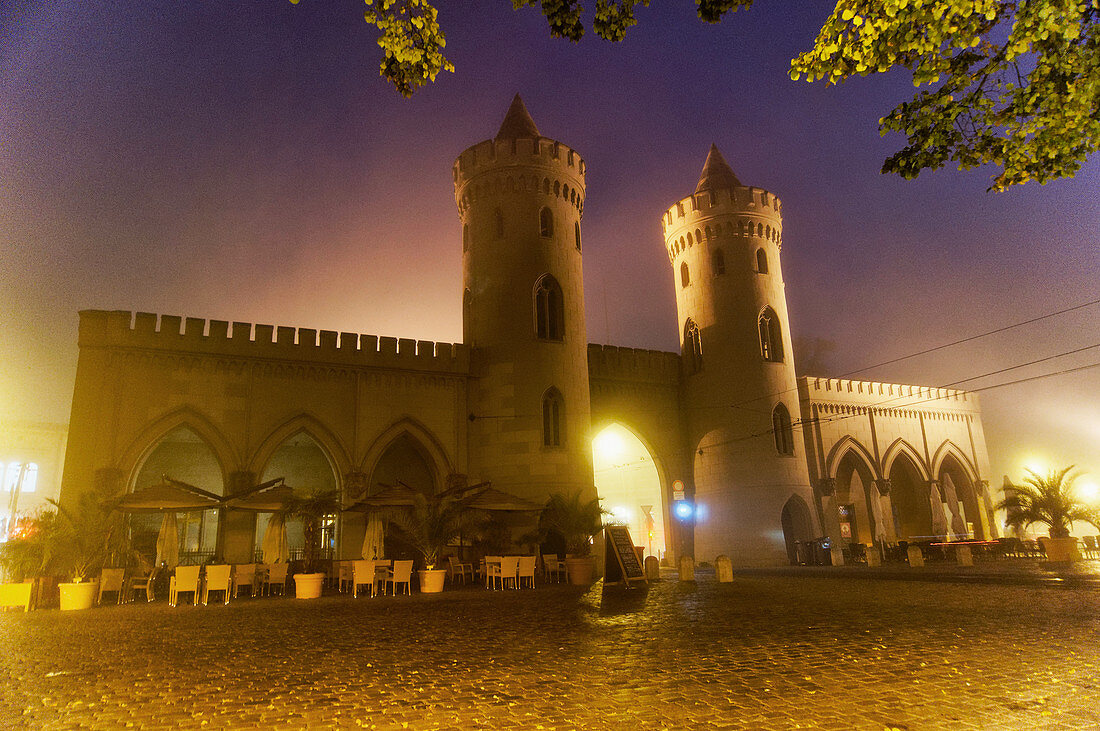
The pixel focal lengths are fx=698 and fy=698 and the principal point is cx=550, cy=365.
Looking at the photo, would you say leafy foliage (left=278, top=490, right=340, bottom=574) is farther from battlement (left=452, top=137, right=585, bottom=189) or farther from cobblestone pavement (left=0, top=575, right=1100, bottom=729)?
battlement (left=452, top=137, right=585, bottom=189)

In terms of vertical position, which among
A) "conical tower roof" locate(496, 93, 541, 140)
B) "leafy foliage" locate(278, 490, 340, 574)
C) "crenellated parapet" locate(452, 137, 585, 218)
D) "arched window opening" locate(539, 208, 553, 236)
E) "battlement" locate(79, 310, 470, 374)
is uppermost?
"conical tower roof" locate(496, 93, 541, 140)

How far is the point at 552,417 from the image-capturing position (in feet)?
74.3

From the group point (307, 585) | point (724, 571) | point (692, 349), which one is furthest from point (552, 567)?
point (692, 349)

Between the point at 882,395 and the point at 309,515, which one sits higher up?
the point at 882,395

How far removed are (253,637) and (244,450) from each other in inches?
464

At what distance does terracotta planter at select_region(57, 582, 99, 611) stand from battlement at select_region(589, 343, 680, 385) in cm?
1675

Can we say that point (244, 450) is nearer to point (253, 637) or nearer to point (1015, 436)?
point (253, 637)

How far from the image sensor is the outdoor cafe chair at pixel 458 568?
60.0 ft

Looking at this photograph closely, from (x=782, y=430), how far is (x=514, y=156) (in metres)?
14.4

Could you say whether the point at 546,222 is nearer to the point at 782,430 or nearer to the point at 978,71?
the point at 782,430

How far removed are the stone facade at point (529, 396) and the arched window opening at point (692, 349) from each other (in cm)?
7

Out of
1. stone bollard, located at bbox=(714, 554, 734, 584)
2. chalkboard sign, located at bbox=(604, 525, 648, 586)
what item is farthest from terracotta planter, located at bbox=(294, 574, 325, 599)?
stone bollard, located at bbox=(714, 554, 734, 584)

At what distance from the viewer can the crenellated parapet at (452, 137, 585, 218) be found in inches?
940

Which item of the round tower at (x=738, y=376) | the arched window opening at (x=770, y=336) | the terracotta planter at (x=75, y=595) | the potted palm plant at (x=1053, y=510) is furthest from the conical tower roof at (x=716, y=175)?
the terracotta planter at (x=75, y=595)
